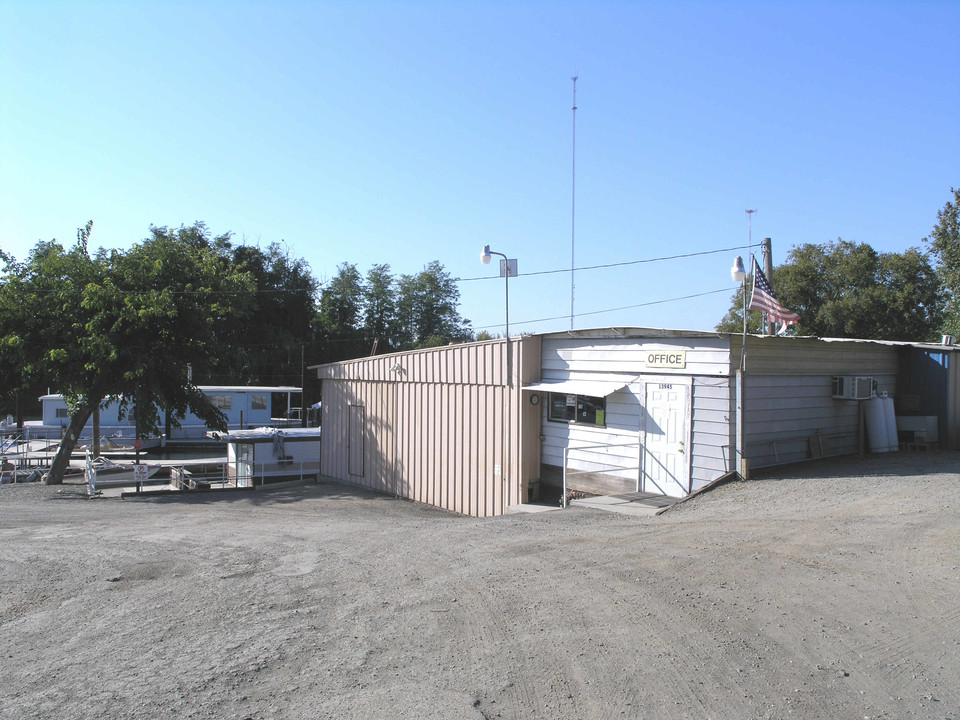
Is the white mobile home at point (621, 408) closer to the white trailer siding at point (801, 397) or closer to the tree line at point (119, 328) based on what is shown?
the white trailer siding at point (801, 397)

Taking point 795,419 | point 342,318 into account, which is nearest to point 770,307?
point 795,419

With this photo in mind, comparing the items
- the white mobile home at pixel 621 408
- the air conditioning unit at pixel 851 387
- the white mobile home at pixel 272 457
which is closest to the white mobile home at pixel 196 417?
the white mobile home at pixel 272 457

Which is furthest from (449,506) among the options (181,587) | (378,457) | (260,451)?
(181,587)

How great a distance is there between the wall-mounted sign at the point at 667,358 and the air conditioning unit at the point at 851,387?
3.41 metres

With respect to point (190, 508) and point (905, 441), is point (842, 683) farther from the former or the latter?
point (190, 508)

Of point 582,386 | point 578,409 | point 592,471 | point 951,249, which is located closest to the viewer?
point 592,471

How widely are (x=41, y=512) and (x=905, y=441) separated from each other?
1783 cm

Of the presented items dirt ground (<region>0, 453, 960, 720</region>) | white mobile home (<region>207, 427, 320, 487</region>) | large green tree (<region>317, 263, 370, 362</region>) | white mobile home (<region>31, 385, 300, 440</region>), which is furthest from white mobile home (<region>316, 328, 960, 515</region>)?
large green tree (<region>317, 263, 370, 362</region>)

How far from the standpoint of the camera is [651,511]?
10.2 metres

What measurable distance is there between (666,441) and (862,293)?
26.5 meters

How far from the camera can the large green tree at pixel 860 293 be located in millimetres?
32875

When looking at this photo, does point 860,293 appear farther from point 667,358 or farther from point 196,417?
point 196,417

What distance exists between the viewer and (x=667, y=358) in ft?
38.2

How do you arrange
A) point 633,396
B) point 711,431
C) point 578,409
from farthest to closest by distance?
point 578,409
point 633,396
point 711,431
